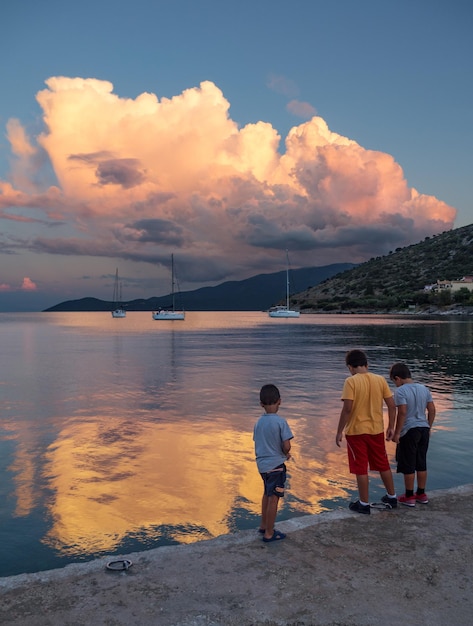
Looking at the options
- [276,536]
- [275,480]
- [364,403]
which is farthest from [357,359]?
[276,536]

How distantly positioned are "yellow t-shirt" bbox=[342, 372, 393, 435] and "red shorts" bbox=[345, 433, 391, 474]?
92 mm

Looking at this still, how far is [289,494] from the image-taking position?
8984 millimetres

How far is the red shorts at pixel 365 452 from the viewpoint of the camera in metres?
6.75

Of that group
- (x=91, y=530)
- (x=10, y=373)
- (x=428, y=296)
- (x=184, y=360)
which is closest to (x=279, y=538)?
(x=91, y=530)

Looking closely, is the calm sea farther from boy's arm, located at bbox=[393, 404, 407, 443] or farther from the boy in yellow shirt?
boy's arm, located at bbox=[393, 404, 407, 443]

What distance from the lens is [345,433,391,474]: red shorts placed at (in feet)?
22.1

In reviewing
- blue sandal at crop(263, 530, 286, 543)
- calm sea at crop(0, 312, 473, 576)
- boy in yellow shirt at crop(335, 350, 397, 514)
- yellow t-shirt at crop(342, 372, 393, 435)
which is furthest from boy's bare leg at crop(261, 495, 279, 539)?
calm sea at crop(0, 312, 473, 576)

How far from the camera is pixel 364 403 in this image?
668 centimetres

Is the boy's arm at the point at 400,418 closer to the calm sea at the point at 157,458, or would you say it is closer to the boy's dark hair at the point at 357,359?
the boy's dark hair at the point at 357,359

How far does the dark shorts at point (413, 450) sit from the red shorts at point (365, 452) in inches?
17.9

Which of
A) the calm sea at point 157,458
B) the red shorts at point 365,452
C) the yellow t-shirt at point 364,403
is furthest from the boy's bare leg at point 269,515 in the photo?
the calm sea at point 157,458

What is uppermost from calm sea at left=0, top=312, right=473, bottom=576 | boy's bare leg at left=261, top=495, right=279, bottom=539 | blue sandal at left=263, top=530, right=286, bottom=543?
boy's bare leg at left=261, top=495, right=279, bottom=539

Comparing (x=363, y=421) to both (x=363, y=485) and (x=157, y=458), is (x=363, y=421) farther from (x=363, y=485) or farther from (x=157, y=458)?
(x=157, y=458)

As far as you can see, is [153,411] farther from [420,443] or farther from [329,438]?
[420,443]
